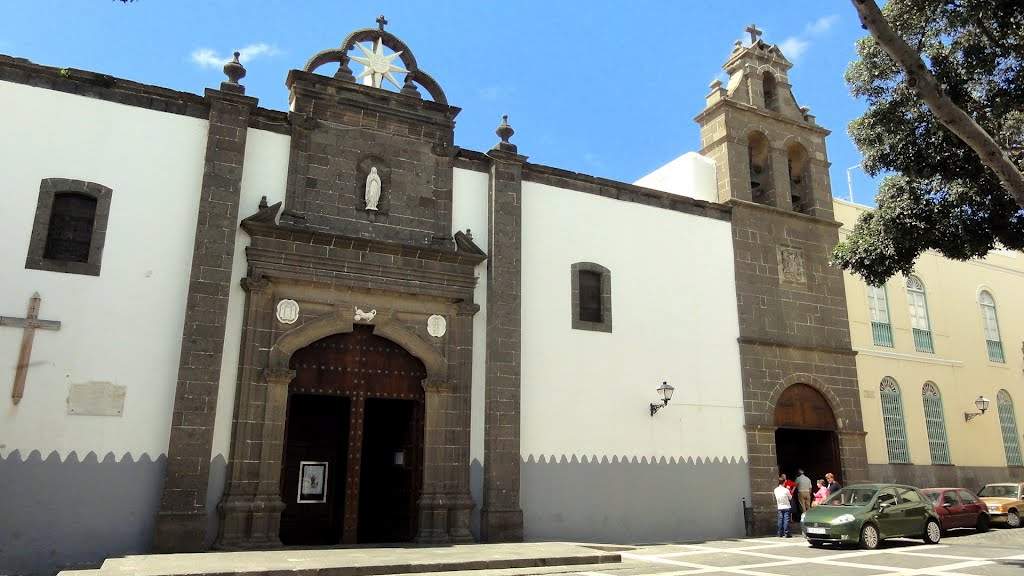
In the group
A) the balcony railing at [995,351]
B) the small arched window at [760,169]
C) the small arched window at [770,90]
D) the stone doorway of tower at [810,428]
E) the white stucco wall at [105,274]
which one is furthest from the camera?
the balcony railing at [995,351]

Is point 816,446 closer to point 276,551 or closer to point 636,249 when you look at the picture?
point 636,249

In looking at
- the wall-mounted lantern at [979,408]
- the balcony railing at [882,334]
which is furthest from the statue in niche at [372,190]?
the wall-mounted lantern at [979,408]

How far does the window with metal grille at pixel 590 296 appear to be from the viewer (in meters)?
15.1

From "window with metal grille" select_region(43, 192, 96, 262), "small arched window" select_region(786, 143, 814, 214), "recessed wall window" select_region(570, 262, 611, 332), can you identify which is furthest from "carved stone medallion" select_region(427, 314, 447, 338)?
"small arched window" select_region(786, 143, 814, 214)

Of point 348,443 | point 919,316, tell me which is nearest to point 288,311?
point 348,443

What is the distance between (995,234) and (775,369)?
539 cm

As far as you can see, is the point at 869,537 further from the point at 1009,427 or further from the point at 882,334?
the point at 1009,427

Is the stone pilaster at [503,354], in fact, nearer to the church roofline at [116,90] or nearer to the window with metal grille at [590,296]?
the window with metal grille at [590,296]

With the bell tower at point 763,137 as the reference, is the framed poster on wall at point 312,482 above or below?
below

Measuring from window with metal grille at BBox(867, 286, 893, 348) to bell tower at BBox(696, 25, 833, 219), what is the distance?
2785 millimetres

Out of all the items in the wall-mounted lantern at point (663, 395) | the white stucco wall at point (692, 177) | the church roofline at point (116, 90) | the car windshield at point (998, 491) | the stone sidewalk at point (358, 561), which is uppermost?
the white stucco wall at point (692, 177)

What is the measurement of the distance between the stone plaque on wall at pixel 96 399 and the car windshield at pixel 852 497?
40.0 feet

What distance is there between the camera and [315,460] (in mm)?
13641

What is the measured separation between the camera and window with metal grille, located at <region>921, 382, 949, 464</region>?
19.5 metres
